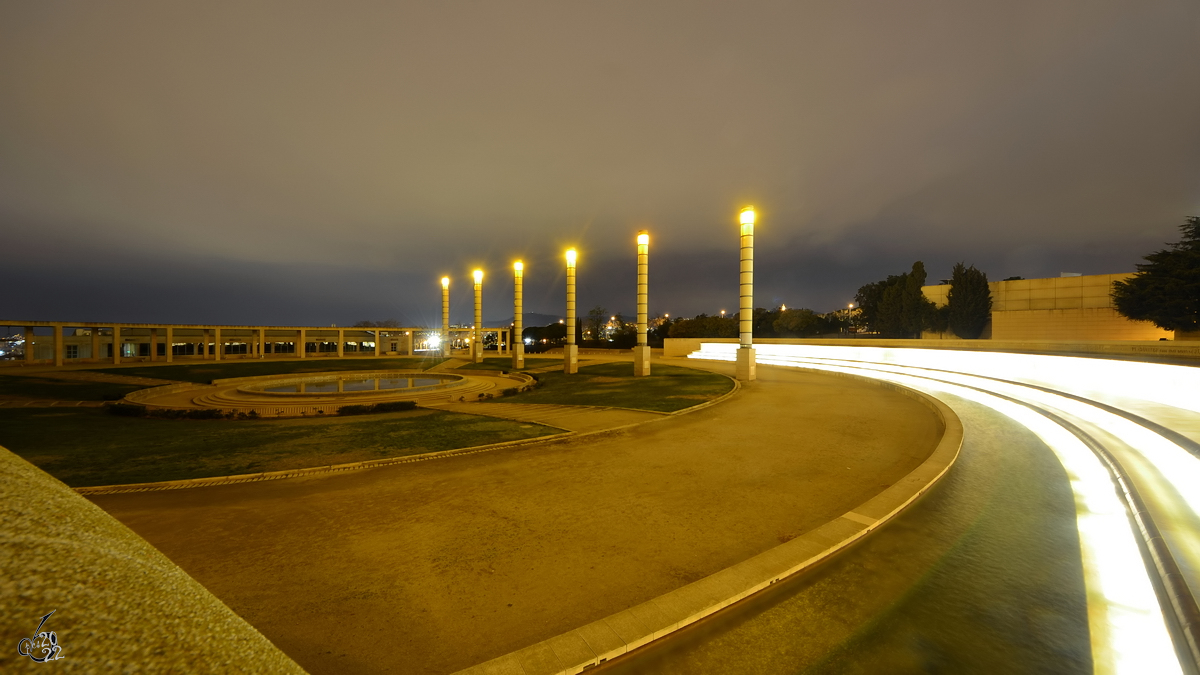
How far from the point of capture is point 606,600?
3.41 metres

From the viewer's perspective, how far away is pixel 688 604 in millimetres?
3271

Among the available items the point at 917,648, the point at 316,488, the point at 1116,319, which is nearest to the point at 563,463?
the point at 316,488

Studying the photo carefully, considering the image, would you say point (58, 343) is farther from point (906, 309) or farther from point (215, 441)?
point (906, 309)

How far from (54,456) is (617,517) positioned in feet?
31.2

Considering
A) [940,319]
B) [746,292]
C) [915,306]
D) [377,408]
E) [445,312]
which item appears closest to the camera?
[377,408]

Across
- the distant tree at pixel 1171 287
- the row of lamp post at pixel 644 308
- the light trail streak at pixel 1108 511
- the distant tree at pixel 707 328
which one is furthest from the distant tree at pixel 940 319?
the light trail streak at pixel 1108 511

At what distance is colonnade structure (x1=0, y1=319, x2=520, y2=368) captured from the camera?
85.9ft

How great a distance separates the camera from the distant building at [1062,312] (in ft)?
109

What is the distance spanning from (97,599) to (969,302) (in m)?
51.9

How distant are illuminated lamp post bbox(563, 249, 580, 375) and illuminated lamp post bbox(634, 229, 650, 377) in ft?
12.0

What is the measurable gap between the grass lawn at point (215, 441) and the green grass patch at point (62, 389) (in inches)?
154

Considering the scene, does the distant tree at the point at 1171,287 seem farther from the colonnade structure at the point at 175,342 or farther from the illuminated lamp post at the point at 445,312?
the illuminated lamp post at the point at 445,312

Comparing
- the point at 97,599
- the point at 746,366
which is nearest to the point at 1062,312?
the point at 746,366

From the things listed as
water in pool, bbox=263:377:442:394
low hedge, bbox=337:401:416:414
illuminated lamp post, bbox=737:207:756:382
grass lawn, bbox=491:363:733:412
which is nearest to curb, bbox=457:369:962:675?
grass lawn, bbox=491:363:733:412
